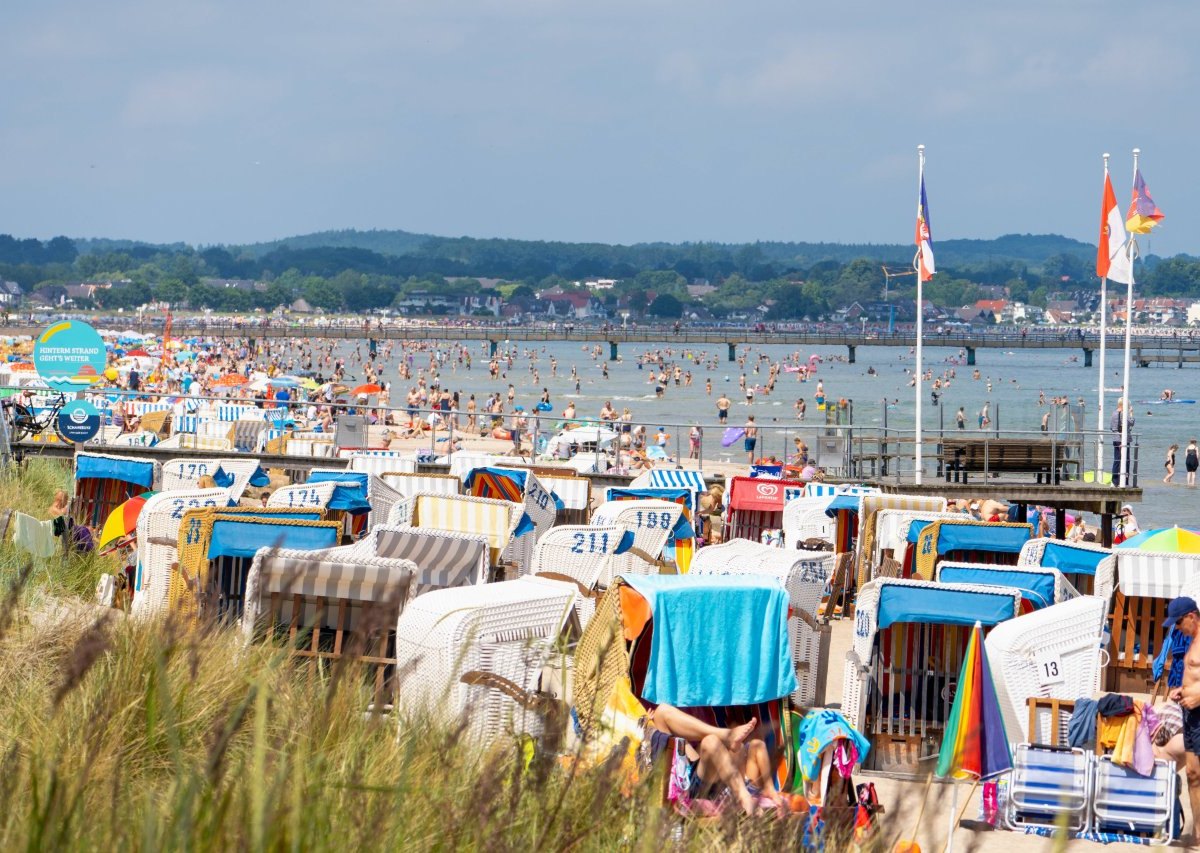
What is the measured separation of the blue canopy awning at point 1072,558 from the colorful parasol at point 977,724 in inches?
144

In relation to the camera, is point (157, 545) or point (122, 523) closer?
point (157, 545)

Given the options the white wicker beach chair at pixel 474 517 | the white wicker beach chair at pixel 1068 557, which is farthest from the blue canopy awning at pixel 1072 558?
the white wicker beach chair at pixel 474 517

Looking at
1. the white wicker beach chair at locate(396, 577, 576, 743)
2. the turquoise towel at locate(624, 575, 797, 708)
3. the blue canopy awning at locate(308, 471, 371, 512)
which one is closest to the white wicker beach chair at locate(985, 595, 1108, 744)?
the turquoise towel at locate(624, 575, 797, 708)

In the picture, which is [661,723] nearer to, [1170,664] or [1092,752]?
[1092,752]

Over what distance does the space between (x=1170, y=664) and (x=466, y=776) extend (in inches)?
178

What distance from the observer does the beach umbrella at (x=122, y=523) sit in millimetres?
10852

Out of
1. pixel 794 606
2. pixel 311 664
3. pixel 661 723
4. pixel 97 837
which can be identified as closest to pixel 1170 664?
pixel 794 606

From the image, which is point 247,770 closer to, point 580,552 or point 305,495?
point 580,552

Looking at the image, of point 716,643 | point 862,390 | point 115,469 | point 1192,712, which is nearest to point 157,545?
point 716,643

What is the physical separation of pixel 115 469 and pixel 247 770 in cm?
1113

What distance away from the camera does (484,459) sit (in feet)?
62.3

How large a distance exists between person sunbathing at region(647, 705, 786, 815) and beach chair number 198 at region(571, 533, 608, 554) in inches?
177

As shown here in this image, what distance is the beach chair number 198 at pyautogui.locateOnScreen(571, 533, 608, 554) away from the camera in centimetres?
1061

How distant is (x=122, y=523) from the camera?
35.9ft
